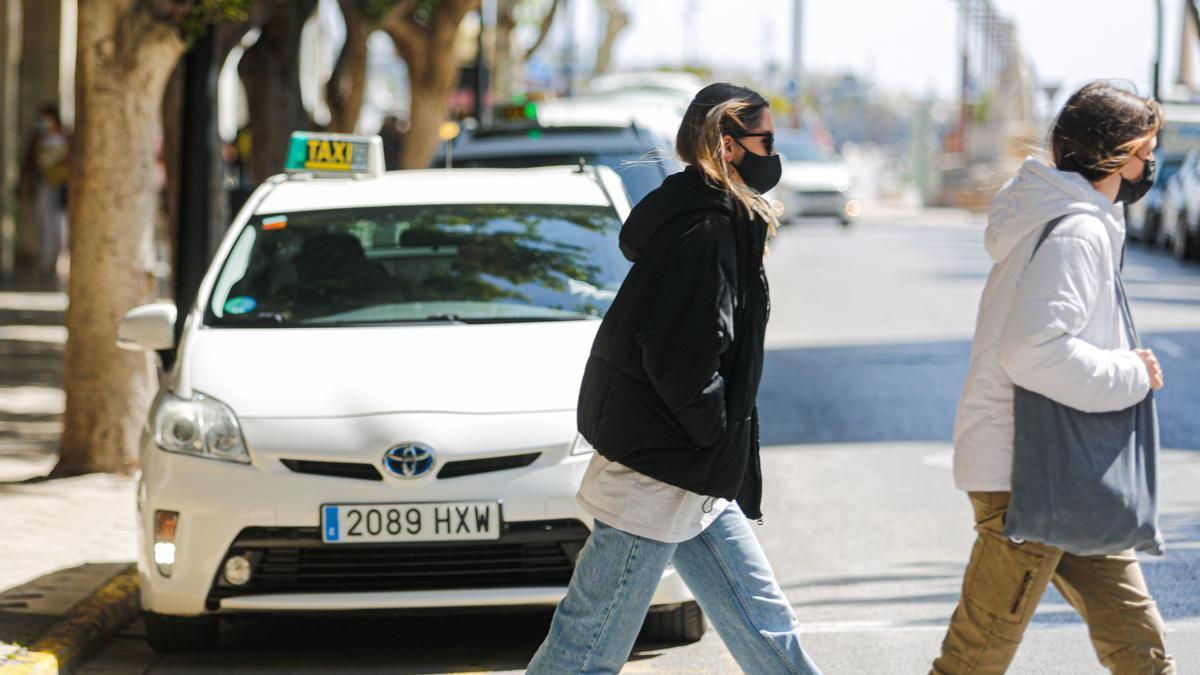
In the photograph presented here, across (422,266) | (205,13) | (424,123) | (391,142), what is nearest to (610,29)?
(391,142)

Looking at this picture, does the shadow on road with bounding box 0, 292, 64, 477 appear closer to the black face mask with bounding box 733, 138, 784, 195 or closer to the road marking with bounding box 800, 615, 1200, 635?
the road marking with bounding box 800, 615, 1200, 635

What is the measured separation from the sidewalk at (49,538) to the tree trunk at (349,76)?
30.0 feet

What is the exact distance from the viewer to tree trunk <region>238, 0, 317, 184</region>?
16188 millimetres

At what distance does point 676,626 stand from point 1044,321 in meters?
2.43

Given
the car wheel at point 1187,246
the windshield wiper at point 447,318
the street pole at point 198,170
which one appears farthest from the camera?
the car wheel at point 1187,246

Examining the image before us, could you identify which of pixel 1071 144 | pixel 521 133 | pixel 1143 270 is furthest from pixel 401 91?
pixel 1071 144

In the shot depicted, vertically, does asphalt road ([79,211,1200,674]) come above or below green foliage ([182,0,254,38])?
below

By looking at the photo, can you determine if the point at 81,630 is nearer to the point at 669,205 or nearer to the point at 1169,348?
the point at 669,205

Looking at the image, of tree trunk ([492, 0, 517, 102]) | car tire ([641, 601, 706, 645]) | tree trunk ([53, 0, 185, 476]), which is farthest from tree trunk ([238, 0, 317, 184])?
tree trunk ([492, 0, 517, 102])

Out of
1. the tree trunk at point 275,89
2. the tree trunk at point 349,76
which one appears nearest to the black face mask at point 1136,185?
the tree trunk at point 275,89

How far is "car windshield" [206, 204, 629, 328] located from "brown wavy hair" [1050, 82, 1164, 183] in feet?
8.72

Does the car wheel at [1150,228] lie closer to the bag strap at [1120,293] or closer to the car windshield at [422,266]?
the car windshield at [422,266]

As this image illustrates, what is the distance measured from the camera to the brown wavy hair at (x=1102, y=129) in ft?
14.1

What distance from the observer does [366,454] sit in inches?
232
